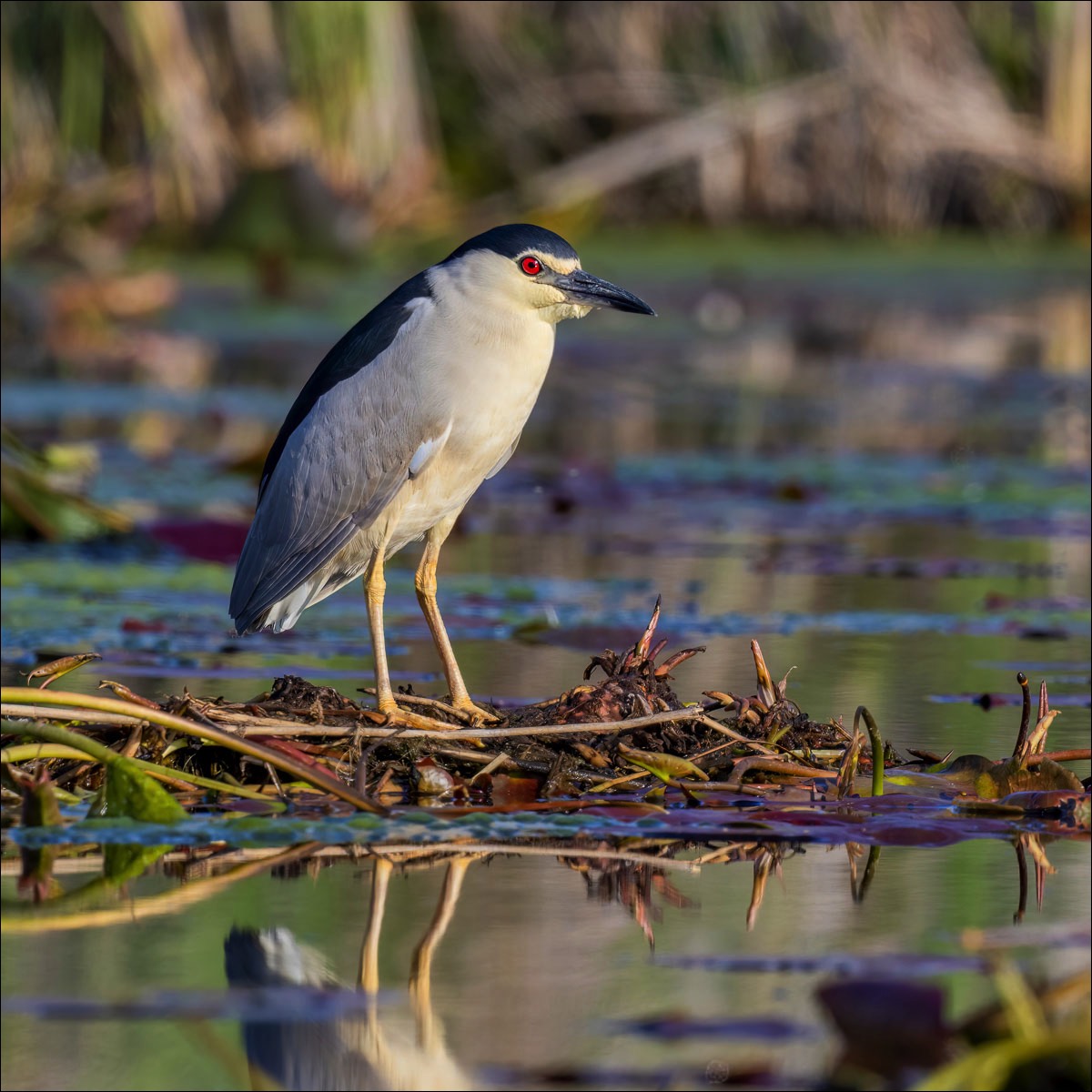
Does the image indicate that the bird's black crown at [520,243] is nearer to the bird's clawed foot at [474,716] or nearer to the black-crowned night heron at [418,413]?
the black-crowned night heron at [418,413]

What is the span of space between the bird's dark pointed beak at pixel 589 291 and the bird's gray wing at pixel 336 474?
362mm

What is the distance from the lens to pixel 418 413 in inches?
189

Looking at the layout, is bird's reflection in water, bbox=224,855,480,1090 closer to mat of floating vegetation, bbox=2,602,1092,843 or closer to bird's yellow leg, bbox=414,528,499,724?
mat of floating vegetation, bbox=2,602,1092,843

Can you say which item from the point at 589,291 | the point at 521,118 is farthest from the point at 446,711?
the point at 521,118

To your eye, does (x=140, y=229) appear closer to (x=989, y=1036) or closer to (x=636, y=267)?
(x=636, y=267)

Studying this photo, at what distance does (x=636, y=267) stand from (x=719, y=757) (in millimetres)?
14103

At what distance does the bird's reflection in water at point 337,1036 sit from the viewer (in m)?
2.69

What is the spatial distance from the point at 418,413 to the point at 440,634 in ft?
1.50

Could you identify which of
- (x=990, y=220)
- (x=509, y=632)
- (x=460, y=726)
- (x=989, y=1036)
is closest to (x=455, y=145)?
(x=990, y=220)

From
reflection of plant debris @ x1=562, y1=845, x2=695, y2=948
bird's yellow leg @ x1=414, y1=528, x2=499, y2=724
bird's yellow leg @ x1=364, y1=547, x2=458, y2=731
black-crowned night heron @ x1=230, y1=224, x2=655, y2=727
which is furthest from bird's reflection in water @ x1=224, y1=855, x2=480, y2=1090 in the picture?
black-crowned night heron @ x1=230, y1=224, x2=655, y2=727

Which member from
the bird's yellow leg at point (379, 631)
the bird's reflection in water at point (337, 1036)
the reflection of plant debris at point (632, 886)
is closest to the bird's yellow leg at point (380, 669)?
the bird's yellow leg at point (379, 631)

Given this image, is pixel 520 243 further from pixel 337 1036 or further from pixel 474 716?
pixel 337 1036

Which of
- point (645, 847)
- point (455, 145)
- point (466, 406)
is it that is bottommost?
point (645, 847)

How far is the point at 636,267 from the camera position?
59.3 feet
